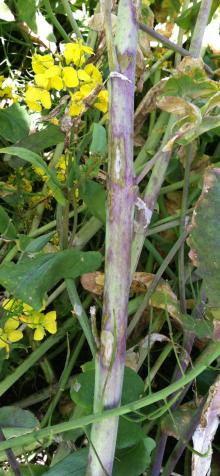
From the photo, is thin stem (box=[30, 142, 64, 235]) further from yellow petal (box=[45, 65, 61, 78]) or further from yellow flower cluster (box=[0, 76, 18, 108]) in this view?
yellow petal (box=[45, 65, 61, 78])

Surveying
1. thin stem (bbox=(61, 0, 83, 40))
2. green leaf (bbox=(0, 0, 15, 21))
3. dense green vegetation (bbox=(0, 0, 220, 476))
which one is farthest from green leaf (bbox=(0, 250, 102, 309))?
green leaf (bbox=(0, 0, 15, 21))

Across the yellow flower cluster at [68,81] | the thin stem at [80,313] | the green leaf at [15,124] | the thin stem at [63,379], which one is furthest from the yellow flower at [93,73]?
the thin stem at [63,379]

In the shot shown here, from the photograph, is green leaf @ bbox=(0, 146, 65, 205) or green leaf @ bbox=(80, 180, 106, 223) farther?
green leaf @ bbox=(80, 180, 106, 223)

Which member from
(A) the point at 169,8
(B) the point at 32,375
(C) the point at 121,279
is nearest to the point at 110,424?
(C) the point at 121,279

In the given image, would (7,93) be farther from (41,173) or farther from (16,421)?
(16,421)

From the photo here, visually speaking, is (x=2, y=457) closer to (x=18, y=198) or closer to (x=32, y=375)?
(x=32, y=375)

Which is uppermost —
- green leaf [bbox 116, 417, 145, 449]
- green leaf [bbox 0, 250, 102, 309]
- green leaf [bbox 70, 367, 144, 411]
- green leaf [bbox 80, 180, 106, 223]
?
green leaf [bbox 80, 180, 106, 223]
